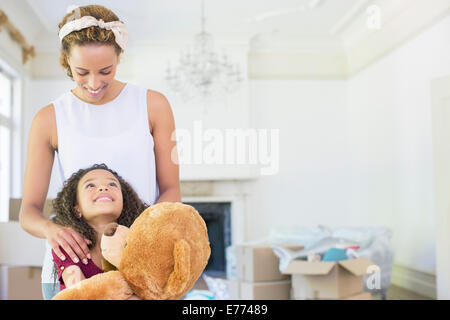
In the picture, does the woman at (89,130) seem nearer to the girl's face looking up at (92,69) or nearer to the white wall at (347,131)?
the girl's face looking up at (92,69)

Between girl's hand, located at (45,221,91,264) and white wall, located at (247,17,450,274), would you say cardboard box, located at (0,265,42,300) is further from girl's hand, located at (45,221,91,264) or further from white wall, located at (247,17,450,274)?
white wall, located at (247,17,450,274)

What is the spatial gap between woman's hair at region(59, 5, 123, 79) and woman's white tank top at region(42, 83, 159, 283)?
5 cm

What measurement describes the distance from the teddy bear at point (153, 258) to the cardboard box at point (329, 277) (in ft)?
4.48

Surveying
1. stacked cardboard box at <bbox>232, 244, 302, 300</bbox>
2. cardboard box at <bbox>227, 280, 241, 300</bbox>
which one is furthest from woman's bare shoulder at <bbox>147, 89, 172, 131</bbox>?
cardboard box at <bbox>227, 280, 241, 300</bbox>

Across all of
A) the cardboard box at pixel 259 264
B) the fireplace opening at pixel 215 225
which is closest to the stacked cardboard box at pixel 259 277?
the cardboard box at pixel 259 264

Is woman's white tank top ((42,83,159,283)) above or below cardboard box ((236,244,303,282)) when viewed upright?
above

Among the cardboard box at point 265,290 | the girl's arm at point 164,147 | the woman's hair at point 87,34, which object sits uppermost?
the woman's hair at point 87,34

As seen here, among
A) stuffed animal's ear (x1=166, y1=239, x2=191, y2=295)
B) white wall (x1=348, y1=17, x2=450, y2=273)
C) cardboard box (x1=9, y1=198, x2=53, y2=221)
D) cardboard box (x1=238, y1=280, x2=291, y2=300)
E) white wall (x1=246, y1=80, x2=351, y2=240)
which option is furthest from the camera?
cardboard box (x1=238, y1=280, x2=291, y2=300)

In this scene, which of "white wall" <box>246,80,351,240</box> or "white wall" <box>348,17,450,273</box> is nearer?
"white wall" <box>246,80,351,240</box>

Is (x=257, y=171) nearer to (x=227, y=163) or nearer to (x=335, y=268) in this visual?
(x=227, y=163)

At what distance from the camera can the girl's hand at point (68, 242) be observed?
0.61m

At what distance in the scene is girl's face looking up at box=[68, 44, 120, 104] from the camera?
625 millimetres

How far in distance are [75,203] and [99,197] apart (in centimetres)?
3

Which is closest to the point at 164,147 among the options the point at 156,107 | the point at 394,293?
the point at 156,107
